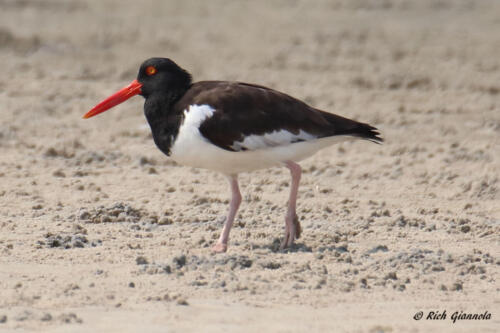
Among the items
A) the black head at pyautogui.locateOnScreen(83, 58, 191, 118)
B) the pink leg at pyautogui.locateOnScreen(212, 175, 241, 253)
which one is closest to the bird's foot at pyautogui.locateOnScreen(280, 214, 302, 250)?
the pink leg at pyautogui.locateOnScreen(212, 175, 241, 253)

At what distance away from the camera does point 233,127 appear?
20.1 ft

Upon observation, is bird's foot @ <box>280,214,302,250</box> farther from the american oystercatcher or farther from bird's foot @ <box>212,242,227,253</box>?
bird's foot @ <box>212,242,227,253</box>

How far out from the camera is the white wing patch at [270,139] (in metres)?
Result: 6.16

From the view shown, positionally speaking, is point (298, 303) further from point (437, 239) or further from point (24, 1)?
point (24, 1)

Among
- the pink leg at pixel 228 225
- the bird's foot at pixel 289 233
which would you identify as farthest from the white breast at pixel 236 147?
the bird's foot at pixel 289 233

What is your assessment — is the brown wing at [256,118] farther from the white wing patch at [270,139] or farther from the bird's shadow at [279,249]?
the bird's shadow at [279,249]

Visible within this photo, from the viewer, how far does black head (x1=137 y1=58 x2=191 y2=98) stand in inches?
254

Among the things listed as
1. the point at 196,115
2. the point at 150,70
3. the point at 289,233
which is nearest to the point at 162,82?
the point at 150,70

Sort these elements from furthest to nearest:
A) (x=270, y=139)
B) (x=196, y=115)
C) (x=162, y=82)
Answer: (x=162, y=82) < (x=270, y=139) < (x=196, y=115)

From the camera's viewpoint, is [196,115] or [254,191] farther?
[254,191]

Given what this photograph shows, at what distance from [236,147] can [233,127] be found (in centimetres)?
13

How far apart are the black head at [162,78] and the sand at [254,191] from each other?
989 mm

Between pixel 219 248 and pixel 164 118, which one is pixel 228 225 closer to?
pixel 219 248

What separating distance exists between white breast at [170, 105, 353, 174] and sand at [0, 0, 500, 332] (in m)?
0.56
